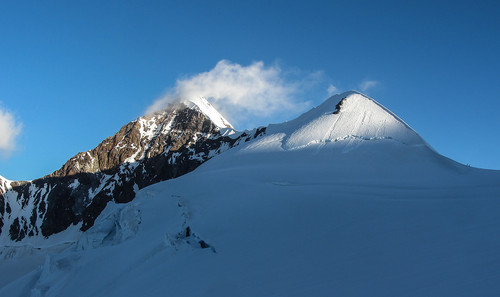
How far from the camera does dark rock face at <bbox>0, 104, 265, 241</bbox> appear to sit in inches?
3376

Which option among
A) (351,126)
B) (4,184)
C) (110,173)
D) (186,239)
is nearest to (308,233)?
(186,239)

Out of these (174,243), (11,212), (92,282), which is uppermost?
(174,243)

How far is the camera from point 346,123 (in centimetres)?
3391

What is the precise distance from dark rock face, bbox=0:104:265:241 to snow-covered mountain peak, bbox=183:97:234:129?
11.4ft

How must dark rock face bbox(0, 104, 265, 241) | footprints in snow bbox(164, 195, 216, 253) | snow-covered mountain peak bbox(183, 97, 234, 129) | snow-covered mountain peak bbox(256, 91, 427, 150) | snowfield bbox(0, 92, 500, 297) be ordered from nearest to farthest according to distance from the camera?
1. snowfield bbox(0, 92, 500, 297)
2. footprints in snow bbox(164, 195, 216, 253)
3. snow-covered mountain peak bbox(256, 91, 427, 150)
4. dark rock face bbox(0, 104, 265, 241)
5. snow-covered mountain peak bbox(183, 97, 234, 129)

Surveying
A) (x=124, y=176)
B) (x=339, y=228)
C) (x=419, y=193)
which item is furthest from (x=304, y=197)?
(x=124, y=176)

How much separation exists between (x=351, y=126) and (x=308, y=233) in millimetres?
23151

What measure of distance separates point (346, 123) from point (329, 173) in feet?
46.8

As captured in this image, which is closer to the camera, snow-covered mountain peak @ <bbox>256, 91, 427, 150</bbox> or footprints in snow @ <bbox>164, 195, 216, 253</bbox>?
footprints in snow @ <bbox>164, 195, 216, 253</bbox>

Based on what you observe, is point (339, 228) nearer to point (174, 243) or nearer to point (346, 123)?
point (174, 243)

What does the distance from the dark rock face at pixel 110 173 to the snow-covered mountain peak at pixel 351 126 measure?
35317 mm

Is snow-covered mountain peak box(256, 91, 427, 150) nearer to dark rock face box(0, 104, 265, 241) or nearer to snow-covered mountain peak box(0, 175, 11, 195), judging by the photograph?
dark rock face box(0, 104, 265, 241)

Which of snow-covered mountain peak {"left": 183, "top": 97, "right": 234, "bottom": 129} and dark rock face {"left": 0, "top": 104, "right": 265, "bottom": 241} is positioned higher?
snow-covered mountain peak {"left": 183, "top": 97, "right": 234, "bottom": 129}

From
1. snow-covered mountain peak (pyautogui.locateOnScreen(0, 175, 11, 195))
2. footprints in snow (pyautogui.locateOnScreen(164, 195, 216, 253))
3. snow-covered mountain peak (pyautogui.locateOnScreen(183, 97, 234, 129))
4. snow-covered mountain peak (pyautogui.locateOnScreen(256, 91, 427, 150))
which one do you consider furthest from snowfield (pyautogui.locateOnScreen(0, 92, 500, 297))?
snow-covered mountain peak (pyautogui.locateOnScreen(0, 175, 11, 195))
